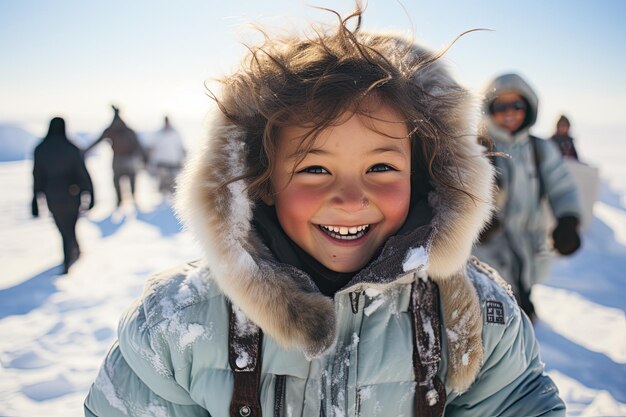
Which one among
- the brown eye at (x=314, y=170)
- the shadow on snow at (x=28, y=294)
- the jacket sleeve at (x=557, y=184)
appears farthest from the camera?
the shadow on snow at (x=28, y=294)

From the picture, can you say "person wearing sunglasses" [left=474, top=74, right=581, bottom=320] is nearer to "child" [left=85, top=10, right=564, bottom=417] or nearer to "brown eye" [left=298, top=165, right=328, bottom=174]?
"child" [left=85, top=10, right=564, bottom=417]

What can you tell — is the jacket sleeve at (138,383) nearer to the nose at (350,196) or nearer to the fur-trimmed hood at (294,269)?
the fur-trimmed hood at (294,269)

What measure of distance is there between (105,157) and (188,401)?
80.1 ft

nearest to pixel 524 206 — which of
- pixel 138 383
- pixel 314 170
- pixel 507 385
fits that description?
pixel 507 385

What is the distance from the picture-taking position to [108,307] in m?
4.54

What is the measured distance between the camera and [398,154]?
1.40 meters

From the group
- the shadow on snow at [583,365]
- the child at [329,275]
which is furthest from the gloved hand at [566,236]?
the child at [329,275]

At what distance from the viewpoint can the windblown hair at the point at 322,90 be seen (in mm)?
1337

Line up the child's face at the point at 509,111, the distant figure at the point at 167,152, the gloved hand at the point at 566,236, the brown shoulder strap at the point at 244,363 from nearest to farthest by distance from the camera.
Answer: the brown shoulder strap at the point at 244,363 < the gloved hand at the point at 566,236 < the child's face at the point at 509,111 < the distant figure at the point at 167,152

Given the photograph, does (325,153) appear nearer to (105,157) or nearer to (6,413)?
(6,413)

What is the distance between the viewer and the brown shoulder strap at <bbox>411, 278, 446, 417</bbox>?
133 cm

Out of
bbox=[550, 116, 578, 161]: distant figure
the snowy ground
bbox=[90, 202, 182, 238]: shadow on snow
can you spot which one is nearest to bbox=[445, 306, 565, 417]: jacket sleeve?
the snowy ground

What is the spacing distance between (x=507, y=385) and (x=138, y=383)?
1.09 meters

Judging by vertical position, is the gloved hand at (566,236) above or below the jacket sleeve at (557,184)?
below
